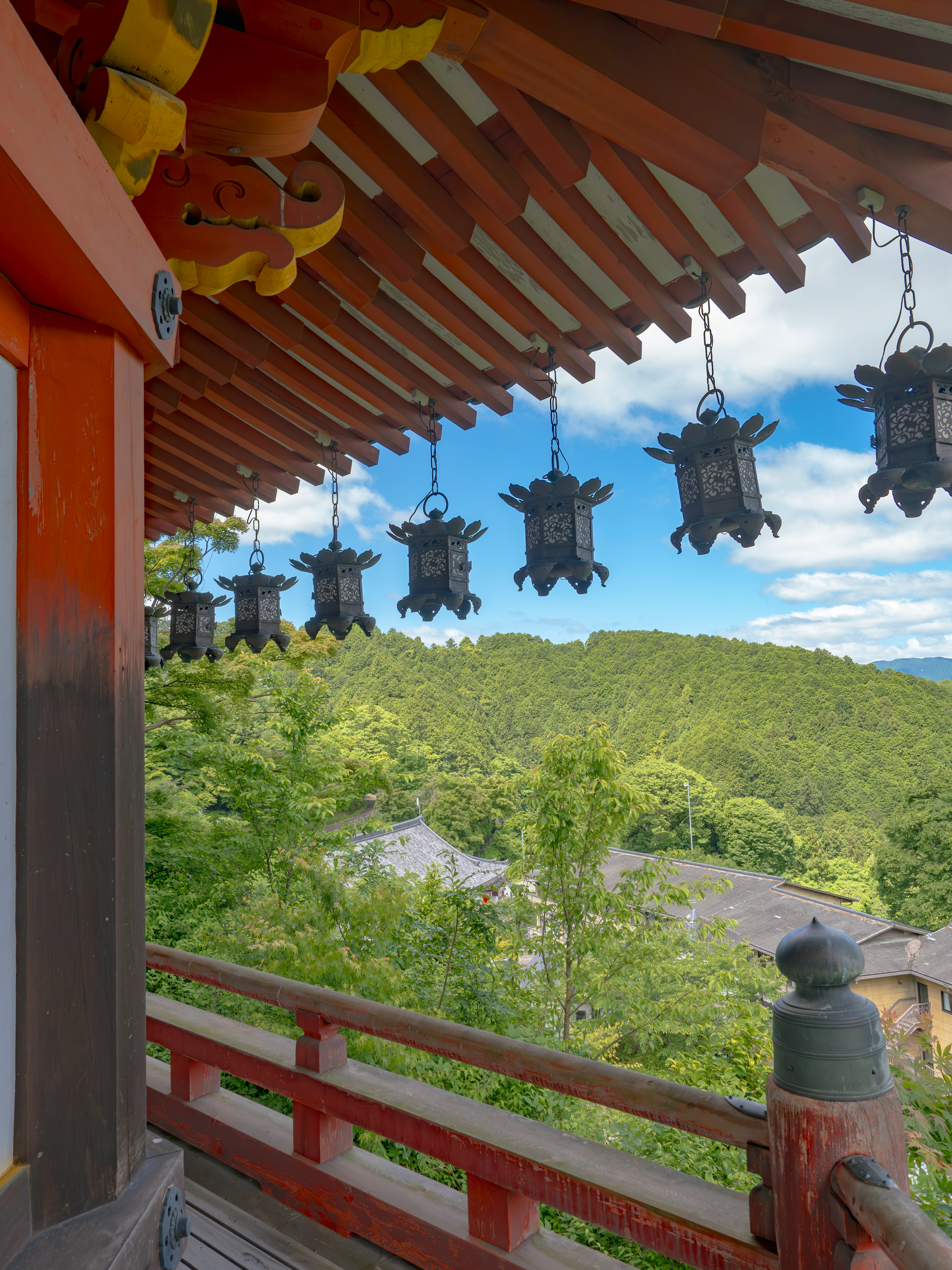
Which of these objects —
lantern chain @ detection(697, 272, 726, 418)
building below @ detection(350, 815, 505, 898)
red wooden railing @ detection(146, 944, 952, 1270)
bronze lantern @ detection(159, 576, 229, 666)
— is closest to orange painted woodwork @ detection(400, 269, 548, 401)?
lantern chain @ detection(697, 272, 726, 418)

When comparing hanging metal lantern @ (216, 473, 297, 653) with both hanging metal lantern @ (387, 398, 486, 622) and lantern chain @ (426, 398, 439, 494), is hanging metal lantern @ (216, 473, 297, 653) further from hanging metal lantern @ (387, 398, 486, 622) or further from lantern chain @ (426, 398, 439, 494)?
lantern chain @ (426, 398, 439, 494)

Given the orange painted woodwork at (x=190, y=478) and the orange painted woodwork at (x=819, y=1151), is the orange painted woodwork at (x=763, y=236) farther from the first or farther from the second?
the orange painted woodwork at (x=190, y=478)

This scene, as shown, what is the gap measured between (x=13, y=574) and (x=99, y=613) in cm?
9

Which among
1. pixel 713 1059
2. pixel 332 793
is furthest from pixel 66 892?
pixel 332 793

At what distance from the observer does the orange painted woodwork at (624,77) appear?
100 centimetres

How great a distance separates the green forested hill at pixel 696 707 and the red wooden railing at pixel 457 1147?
22.5 meters

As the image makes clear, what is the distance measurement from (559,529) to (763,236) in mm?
893

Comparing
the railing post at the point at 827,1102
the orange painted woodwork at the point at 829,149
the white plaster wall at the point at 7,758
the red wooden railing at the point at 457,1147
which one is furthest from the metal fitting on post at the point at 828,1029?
the orange painted woodwork at the point at 829,149

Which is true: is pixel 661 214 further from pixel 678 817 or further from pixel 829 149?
pixel 678 817

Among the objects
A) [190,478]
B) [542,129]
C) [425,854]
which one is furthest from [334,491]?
[425,854]

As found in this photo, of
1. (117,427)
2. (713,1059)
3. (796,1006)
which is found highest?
(117,427)

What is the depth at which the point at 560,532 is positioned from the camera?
2121 millimetres

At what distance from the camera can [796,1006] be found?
1.02m

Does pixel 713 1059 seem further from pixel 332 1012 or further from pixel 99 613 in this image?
pixel 99 613
